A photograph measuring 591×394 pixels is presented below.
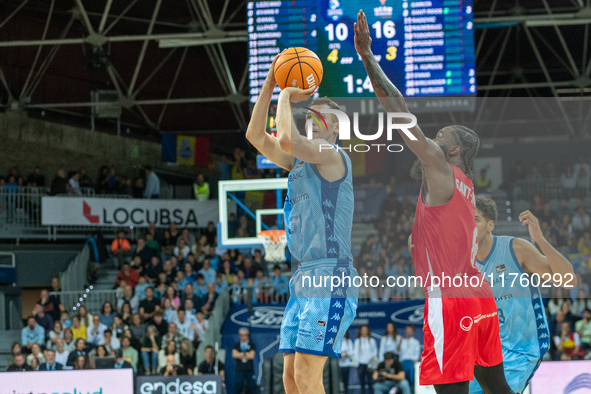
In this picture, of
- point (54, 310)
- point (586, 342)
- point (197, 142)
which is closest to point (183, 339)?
point (54, 310)

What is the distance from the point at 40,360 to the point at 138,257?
437 centimetres

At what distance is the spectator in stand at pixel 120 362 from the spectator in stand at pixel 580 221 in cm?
778

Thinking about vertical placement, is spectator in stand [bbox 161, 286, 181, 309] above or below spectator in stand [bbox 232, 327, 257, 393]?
above

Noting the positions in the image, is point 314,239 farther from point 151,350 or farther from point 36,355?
point 36,355

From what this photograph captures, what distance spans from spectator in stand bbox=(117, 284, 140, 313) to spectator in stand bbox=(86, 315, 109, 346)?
35.7 inches

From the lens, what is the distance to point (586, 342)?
39.9 feet

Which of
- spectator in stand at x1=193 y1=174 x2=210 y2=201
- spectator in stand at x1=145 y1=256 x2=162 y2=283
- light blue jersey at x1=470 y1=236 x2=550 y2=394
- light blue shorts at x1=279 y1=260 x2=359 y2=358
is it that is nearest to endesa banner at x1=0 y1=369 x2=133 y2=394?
spectator in stand at x1=145 y1=256 x2=162 y2=283

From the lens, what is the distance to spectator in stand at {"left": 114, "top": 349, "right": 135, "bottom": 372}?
1247 centimetres

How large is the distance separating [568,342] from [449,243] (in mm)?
8341

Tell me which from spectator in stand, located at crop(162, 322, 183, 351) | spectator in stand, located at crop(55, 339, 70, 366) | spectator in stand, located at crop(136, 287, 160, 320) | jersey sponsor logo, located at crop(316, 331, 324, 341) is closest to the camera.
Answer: jersey sponsor logo, located at crop(316, 331, 324, 341)

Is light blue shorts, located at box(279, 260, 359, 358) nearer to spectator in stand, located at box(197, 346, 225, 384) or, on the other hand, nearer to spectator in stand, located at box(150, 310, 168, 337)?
spectator in stand, located at box(197, 346, 225, 384)

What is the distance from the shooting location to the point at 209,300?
14859mm

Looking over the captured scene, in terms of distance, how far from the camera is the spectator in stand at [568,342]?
1200cm

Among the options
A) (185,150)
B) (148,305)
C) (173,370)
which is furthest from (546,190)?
(185,150)
